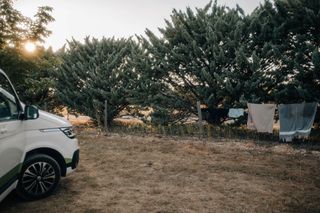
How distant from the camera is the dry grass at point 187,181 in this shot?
16.8ft

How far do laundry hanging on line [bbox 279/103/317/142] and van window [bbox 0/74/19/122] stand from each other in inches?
396

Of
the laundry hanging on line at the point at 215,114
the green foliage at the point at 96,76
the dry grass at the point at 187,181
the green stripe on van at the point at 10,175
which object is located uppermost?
the green foliage at the point at 96,76

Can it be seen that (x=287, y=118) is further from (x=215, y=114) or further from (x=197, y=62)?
(x=197, y=62)

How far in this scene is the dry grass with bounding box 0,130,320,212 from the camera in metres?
5.11

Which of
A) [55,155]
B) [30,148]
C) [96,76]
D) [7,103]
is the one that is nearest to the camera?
[7,103]

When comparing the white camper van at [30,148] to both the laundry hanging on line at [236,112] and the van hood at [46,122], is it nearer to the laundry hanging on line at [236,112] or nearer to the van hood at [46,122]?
the van hood at [46,122]

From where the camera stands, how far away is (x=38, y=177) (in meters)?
5.29

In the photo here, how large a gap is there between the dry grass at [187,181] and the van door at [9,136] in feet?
2.33

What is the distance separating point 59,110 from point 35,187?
52.9 ft

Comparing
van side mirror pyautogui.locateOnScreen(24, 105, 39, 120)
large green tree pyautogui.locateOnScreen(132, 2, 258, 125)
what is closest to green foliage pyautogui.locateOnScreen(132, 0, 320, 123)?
large green tree pyautogui.locateOnScreen(132, 2, 258, 125)

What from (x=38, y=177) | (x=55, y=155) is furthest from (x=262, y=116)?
(x=38, y=177)

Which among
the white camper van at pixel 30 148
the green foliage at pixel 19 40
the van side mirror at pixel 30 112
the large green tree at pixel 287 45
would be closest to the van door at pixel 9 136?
the white camper van at pixel 30 148

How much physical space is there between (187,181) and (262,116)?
22.3 ft

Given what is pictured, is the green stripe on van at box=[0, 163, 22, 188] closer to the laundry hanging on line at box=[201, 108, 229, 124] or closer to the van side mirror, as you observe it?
the van side mirror
